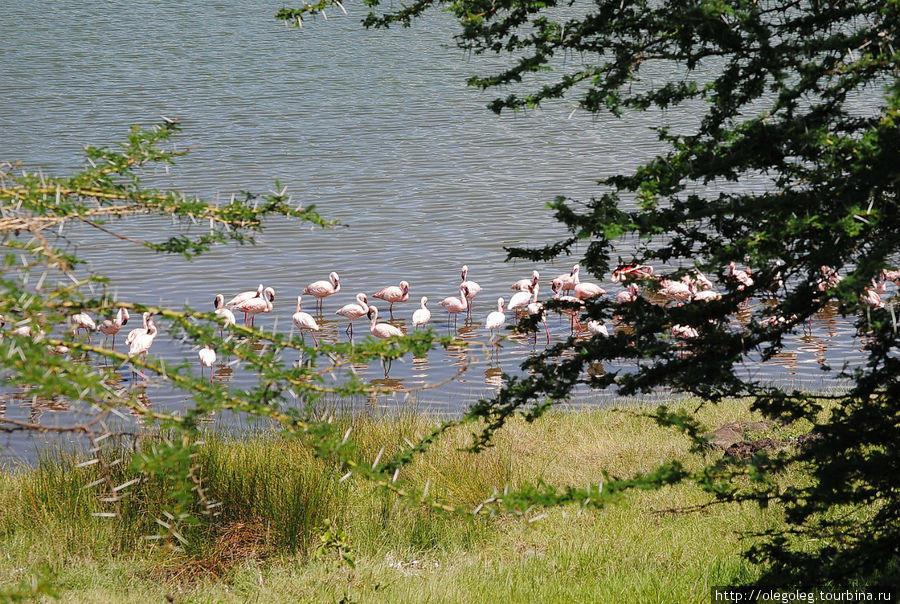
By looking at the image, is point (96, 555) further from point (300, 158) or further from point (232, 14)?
point (232, 14)

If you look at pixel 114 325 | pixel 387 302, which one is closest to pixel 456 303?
pixel 387 302

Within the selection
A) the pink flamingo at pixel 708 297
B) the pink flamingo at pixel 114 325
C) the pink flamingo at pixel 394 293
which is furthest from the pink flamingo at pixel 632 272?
the pink flamingo at pixel 114 325

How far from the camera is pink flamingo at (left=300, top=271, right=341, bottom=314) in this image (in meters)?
14.8

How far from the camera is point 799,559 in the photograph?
453cm

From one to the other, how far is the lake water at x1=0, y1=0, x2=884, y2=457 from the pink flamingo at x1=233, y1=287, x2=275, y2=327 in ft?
1.62

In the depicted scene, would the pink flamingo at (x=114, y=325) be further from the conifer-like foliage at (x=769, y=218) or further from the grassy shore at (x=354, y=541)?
the conifer-like foliage at (x=769, y=218)

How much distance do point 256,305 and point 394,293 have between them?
1.98m

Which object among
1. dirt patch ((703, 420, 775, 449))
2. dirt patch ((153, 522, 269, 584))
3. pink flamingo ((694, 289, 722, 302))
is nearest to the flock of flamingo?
pink flamingo ((694, 289, 722, 302))

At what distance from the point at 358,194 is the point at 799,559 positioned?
16681 millimetres

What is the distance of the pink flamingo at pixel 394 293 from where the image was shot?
14.6m

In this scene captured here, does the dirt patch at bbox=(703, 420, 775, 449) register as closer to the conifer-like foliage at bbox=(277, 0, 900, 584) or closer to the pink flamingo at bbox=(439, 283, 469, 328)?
the conifer-like foliage at bbox=(277, 0, 900, 584)

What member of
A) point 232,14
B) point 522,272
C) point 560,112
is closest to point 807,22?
point 522,272

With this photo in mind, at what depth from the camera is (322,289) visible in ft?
48.5

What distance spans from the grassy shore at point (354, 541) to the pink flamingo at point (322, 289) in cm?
644
